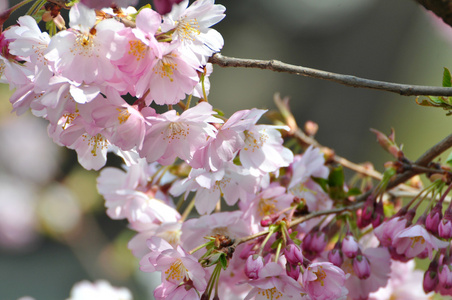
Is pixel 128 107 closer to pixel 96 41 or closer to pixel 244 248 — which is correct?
pixel 96 41

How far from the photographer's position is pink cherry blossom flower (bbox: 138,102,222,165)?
1.82 ft

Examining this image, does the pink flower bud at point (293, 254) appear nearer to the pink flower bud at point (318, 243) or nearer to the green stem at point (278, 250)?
the green stem at point (278, 250)

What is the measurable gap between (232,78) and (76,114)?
248cm

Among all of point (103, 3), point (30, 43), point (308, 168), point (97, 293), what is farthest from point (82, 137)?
point (97, 293)

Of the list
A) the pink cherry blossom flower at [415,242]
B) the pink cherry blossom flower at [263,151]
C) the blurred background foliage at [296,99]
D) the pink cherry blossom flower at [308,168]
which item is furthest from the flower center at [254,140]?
the blurred background foliage at [296,99]

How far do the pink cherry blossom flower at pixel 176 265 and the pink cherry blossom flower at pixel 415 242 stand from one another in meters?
0.25

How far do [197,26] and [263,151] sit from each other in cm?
19

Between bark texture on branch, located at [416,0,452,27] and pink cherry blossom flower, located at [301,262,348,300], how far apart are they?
289 millimetres

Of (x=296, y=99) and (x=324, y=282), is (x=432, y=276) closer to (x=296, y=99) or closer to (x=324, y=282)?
(x=324, y=282)

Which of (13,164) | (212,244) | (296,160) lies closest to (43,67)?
(212,244)

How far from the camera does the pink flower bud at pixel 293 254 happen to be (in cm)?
58

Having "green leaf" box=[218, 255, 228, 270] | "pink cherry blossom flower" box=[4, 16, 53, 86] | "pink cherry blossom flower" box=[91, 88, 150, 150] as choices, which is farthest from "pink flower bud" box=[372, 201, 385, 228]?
"pink cherry blossom flower" box=[4, 16, 53, 86]

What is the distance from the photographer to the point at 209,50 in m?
0.55

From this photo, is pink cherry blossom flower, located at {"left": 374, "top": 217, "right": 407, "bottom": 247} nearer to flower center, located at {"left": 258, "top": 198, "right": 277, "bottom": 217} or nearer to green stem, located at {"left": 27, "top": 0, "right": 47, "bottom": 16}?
flower center, located at {"left": 258, "top": 198, "right": 277, "bottom": 217}
